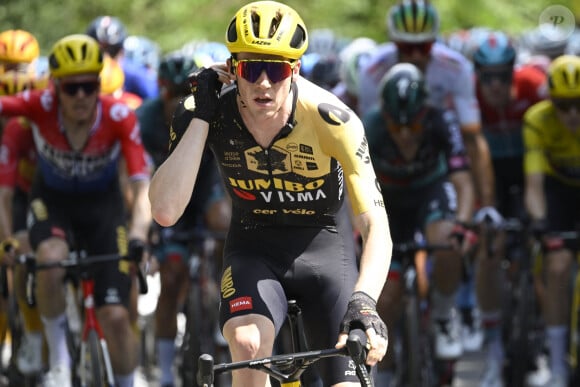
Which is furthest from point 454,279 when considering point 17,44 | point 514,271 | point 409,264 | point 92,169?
point 17,44

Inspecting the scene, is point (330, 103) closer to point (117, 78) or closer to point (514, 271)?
point (514, 271)

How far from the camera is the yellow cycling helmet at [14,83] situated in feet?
35.9

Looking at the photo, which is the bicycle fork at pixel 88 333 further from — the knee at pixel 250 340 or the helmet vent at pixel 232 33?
the helmet vent at pixel 232 33

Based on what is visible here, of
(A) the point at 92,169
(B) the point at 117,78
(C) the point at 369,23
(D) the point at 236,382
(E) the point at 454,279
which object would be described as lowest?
(D) the point at 236,382

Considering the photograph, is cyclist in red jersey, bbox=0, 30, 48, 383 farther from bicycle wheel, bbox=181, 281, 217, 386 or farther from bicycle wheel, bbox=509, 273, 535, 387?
bicycle wheel, bbox=509, 273, 535, 387

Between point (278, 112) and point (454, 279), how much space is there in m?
3.72

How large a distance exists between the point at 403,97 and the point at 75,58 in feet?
6.98

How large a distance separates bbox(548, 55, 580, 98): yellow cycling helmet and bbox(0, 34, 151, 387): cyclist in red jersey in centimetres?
312

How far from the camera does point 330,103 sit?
6.02m

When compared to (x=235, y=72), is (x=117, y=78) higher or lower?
higher

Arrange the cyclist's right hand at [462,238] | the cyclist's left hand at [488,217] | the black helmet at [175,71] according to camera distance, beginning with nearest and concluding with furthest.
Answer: the cyclist's right hand at [462,238], the cyclist's left hand at [488,217], the black helmet at [175,71]

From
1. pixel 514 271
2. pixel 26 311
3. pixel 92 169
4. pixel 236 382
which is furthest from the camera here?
pixel 514 271

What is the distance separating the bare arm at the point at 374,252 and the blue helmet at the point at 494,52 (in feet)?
19.1

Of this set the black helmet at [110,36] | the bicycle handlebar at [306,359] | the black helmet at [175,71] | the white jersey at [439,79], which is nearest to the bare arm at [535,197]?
the white jersey at [439,79]
